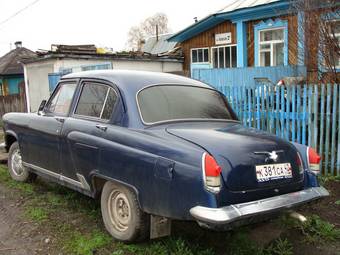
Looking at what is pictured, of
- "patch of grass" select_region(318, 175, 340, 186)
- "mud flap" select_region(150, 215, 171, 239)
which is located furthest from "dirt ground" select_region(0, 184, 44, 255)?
"patch of grass" select_region(318, 175, 340, 186)

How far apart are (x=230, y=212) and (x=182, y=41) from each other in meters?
17.8

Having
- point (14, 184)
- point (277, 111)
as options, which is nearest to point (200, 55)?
point (277, 111)

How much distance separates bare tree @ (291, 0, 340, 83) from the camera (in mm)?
7136

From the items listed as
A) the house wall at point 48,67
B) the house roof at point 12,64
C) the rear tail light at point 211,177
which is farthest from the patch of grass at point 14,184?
the house roof at point 12,64

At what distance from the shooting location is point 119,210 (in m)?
4.09

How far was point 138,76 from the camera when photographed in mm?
4508

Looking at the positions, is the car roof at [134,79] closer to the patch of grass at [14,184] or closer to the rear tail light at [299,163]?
the rear tail light at [299,163]

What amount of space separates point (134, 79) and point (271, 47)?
1199 centimetres

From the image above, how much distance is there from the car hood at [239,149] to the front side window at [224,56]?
1426 cm

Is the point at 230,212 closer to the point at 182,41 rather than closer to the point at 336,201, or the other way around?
the point at 336,201

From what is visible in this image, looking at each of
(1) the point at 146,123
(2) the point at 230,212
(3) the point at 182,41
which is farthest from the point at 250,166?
(3) the point at 182,41

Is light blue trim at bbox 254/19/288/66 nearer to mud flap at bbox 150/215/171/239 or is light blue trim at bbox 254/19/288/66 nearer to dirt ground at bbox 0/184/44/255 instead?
dirt ground at bbox 0/184/44/255

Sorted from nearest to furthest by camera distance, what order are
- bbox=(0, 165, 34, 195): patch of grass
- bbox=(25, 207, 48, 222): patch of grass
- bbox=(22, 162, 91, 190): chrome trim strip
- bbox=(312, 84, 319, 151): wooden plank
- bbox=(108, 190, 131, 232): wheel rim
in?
bbox=(108, 190, 131, 232): wheel rim → bbox=(22, 162, 91, 190): chrome trim strip → bbox=(25, 207, 48, 222): patch of grass → bbox=(0, 165, 34, 195): patch of grass → bbox=(312, 84, 319, 151): wooden plank

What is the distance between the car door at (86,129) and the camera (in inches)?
166
